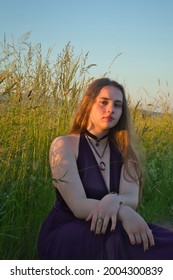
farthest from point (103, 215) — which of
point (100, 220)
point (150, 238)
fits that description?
point (150, 238)

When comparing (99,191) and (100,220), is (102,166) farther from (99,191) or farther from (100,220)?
(100,220)

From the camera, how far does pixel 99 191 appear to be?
213 cm

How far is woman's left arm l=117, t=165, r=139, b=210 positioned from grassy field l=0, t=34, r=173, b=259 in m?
0.44

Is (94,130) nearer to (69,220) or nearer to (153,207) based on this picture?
(69,220)

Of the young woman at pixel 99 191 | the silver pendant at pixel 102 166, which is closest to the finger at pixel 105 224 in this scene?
the young woman at pixel 99 191

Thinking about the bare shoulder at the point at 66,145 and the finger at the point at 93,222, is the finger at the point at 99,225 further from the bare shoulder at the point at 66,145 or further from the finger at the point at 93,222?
the bare shoulder at the point at 66,145

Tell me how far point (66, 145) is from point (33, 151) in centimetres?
68

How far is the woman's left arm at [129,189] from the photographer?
215cm

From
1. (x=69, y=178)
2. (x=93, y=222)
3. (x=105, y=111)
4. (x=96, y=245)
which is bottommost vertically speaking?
(x=96, y=245)

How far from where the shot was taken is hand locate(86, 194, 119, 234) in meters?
1.82

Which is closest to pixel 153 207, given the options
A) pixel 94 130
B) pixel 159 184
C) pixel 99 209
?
pixel 159 184

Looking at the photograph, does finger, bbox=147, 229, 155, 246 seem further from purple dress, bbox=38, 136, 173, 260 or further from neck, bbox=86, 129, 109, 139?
neck, bbox=86, 129, 109, 139

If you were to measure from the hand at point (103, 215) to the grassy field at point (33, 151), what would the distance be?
37cm

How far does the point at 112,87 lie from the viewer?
232 centimetres
